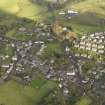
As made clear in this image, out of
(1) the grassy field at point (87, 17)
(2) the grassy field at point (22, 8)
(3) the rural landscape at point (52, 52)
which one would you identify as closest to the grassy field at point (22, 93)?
(3) the rural landscape at point (52, 52)

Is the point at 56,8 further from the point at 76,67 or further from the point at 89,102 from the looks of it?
the point at 89,102

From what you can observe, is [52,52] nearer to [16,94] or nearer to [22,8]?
[16,94]

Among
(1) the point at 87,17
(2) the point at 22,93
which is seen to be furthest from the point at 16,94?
(1) the point at 87,17

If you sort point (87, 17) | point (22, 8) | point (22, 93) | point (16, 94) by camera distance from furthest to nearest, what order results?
point (22, 8) < point (87, 17) < point (16, 94) < point (22, 93)

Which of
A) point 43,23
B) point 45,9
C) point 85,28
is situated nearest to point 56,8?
point 45,9

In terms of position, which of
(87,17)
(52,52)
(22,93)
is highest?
(87,17)

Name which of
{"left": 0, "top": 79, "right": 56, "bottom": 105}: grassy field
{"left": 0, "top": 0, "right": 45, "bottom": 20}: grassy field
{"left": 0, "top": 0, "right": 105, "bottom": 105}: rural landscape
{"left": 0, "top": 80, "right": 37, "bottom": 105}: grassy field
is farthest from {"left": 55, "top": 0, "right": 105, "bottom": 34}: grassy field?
{"left": 0, "top": 80, "right": 37, "bottom": 105}: grassy field

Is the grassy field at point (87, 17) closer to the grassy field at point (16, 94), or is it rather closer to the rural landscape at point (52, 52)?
the rural landscape at point (52, 52)

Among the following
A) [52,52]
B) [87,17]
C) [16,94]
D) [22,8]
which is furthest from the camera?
[22,8]
